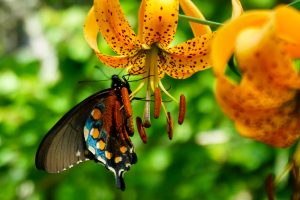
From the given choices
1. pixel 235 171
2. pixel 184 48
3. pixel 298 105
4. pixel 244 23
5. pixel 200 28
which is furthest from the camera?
pixel 235 171

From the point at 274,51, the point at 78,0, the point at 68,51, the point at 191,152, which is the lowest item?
the point at 78,0

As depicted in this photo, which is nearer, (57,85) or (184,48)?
(184,48)

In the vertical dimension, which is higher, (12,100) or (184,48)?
(184,48)

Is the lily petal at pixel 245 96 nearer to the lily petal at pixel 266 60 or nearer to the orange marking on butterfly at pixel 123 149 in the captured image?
the lily petal at pixel 266 60

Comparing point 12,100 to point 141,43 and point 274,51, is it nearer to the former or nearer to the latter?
point 141,43

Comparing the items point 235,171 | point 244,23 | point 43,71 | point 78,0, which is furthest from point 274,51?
point 78,0

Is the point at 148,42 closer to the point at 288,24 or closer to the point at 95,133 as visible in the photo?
the point at 95,133

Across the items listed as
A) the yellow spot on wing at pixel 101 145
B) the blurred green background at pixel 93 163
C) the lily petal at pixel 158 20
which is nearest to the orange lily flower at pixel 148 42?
the lily petal at pixel 158 20
